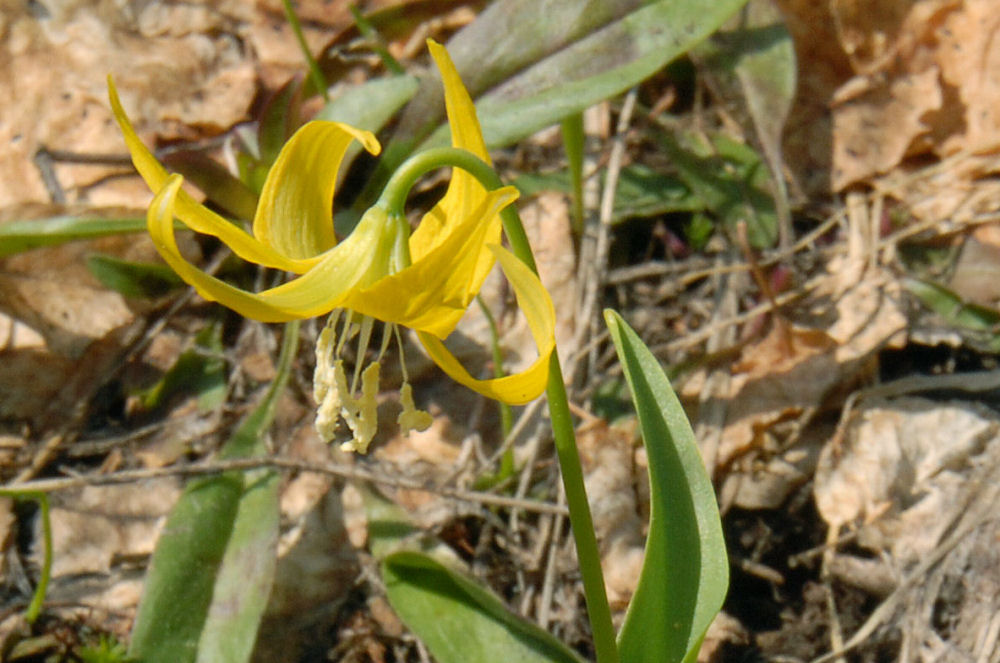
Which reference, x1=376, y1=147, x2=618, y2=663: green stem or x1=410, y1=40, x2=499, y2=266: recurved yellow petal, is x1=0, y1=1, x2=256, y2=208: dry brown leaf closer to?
x1=410, y1=40, x2=499, y2=266: recurved yellow petal

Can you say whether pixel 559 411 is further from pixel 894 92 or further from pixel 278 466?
pixel 894 92

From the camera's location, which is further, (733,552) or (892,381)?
(892,381)

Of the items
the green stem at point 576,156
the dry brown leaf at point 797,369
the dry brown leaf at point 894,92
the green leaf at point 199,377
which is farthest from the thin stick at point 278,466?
the dry brown leaf at point 894,92

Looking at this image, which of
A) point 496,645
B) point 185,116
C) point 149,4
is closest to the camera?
point 496,645

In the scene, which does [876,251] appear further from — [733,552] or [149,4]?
[149,4]

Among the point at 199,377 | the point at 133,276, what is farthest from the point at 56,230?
the point at 199,377

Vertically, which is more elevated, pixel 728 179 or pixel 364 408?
pixel 728 179

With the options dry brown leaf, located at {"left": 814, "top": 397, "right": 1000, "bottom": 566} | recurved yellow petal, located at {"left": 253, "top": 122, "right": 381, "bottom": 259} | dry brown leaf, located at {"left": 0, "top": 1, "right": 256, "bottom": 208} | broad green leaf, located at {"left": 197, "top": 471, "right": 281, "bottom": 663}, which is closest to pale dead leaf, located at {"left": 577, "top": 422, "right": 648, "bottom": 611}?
dry brown leaf, located at {"left": 814, "top": 397, "right": 1000, "bottom": 566}

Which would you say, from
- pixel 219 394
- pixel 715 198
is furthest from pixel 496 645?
pixel 715 198
